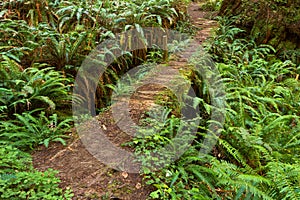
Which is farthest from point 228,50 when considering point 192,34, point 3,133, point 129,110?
point 3,133

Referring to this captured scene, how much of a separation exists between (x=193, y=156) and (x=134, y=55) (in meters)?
2.97

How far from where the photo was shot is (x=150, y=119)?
3434mm

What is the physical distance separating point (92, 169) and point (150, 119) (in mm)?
986

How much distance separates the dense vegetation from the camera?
2.67 meters

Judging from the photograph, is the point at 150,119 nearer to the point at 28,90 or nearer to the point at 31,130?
the point at 31,130

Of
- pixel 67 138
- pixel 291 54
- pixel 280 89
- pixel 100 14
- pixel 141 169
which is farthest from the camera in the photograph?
pixel 291 54

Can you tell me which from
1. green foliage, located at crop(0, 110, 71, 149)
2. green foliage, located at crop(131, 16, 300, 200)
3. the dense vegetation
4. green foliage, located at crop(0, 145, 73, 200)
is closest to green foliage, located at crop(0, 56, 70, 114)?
the dense vegetation

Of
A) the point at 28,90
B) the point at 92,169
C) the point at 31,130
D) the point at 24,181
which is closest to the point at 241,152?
the point at 92,169

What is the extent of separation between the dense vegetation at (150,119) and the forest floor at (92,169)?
0.40 feet

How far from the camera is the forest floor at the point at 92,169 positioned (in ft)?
8.39

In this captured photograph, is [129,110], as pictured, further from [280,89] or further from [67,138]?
[280,89]

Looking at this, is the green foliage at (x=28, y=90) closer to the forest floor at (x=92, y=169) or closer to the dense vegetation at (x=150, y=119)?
the dense vegetation at (x=150, y=119)

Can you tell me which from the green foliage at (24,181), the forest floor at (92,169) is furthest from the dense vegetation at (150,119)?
the forest floor at (92,169)

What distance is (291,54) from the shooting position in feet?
23.5
